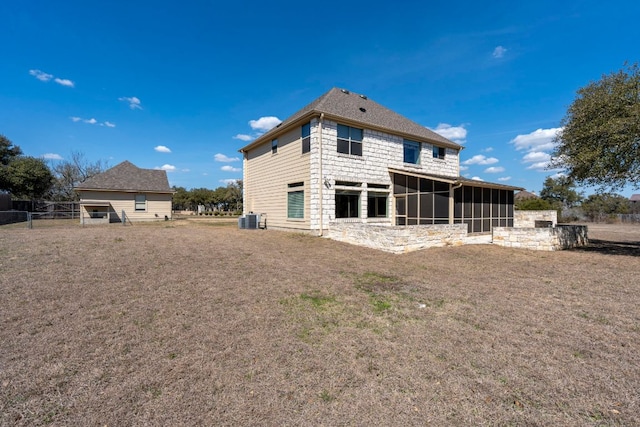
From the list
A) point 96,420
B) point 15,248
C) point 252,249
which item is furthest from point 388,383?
point 15,248

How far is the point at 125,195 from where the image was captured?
24.0 m

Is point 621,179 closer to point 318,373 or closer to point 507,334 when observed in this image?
point 507,334

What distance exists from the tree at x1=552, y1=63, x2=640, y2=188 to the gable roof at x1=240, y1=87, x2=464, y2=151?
7379mm

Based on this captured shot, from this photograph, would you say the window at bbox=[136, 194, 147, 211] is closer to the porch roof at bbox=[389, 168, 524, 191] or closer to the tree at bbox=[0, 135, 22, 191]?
the tree at bbox=[0, 135, 22, 191]

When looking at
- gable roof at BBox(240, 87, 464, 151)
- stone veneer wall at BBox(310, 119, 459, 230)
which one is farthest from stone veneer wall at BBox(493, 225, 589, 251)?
gable roof at BBox(240, 87, 464, 151)

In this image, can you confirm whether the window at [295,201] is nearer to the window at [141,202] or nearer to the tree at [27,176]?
the window at [141,202]

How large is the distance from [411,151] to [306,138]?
22.8ft

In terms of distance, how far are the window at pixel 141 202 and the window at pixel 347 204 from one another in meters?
19.5

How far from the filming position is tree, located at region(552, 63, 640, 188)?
9.24 meters

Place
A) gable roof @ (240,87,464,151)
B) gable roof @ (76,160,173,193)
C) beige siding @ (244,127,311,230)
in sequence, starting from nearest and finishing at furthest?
gable roof @ (240,87,464,151), beige siding @ (244,127,311,230), gable roof @ (76,160,173,193)

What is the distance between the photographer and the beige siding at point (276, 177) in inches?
551

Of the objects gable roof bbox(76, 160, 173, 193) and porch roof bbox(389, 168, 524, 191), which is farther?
gable roof bbox(76, 160, 173, 193)

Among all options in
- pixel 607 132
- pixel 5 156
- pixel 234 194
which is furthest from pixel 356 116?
Result: pixel 234 194

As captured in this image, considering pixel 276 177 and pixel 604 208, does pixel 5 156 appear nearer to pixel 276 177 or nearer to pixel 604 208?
pixel 276 177
